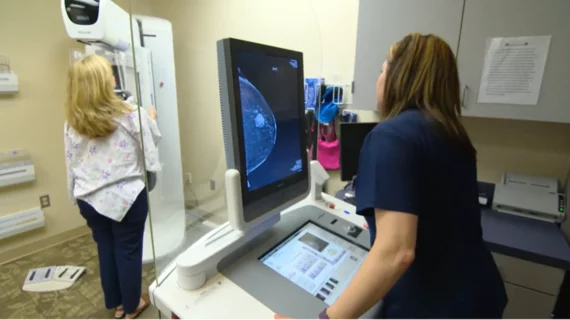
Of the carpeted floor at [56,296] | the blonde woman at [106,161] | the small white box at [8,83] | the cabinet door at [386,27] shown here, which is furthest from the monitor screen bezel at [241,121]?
the small white box at [8,83]

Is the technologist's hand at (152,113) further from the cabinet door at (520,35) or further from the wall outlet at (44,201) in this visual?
the wall outlet at (44,201)

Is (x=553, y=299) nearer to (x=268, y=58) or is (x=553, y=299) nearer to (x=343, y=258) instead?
(x=343, y=258)

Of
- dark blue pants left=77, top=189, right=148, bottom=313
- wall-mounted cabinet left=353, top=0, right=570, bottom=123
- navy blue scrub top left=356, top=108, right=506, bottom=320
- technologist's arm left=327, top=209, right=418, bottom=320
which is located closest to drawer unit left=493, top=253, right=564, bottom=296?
wall-mounted cabinet left=353, top=0, right=570, bottom=123

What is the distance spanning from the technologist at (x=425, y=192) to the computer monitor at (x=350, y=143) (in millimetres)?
982

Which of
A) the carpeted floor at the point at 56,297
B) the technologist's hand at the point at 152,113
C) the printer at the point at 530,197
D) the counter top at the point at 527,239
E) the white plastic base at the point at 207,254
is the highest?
the technologist's hand at the point at 152,113

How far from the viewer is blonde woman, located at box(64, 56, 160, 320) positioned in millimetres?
1579

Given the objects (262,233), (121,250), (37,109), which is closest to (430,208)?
(262,233)

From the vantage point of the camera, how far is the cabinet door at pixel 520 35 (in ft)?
4.42

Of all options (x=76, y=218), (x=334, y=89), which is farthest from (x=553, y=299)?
(x=76, y=218)

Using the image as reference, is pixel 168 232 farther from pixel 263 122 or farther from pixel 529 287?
pixel 529 287

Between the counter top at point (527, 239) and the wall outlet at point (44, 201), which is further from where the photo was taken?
the wall outlet at point (44, 201)

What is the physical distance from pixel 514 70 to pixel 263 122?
4.34 ft

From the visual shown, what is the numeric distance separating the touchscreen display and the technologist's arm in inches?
4.7

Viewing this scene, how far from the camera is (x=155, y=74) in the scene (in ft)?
5.09
